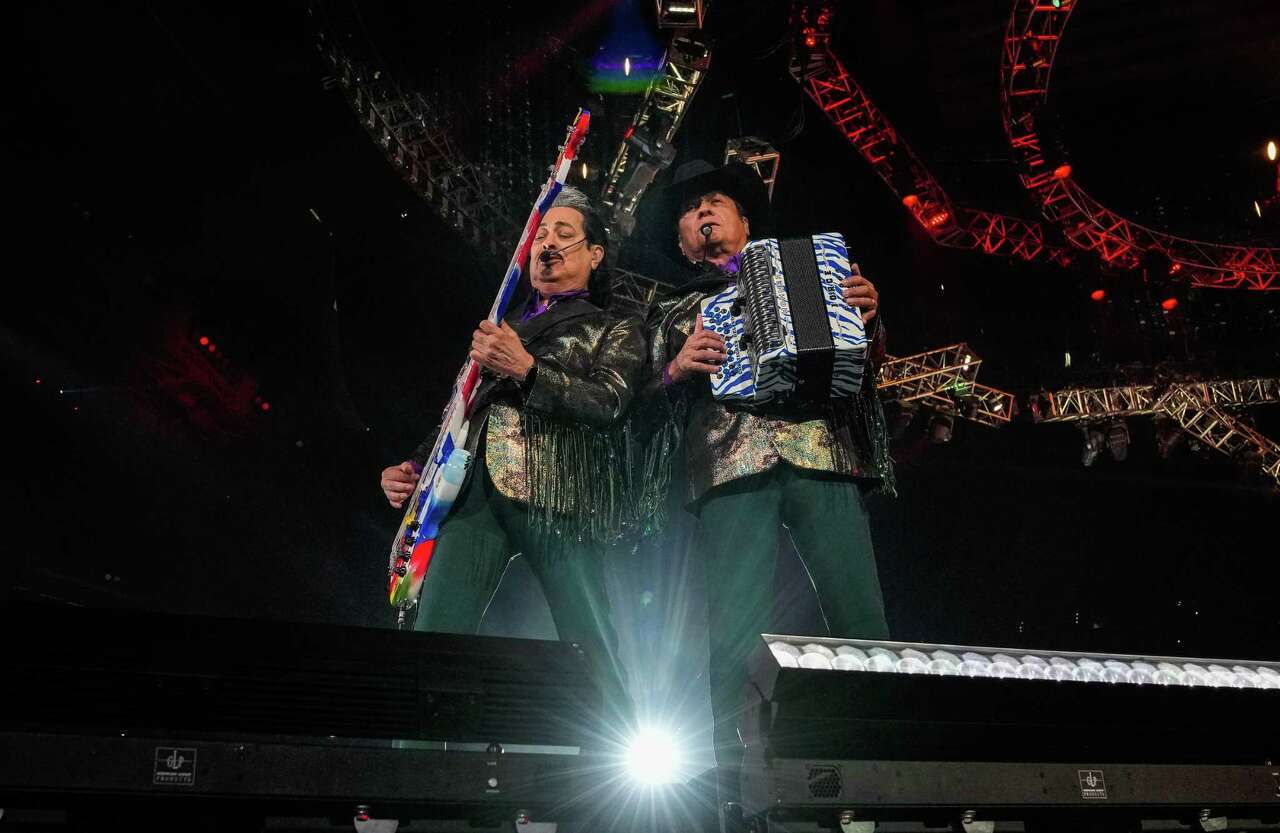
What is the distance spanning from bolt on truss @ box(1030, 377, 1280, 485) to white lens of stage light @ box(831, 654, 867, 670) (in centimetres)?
545

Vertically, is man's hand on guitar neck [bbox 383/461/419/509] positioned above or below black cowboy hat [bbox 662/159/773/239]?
below

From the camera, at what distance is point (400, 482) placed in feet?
11.1

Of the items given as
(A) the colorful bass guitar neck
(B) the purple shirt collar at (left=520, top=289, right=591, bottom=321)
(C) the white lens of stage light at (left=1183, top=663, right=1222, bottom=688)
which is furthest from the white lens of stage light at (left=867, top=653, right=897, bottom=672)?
(B) the purple shirt collar at (left=520, top=289, right=591, bottom=321)

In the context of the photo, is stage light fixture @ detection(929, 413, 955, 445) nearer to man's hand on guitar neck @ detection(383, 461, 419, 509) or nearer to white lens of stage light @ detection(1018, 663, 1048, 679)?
man's hand on guitar neck @ detection(383, 461, 419, 509)

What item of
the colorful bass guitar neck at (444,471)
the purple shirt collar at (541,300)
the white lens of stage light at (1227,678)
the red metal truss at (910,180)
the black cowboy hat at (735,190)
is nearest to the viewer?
the white lens of stage light at (1227,678)

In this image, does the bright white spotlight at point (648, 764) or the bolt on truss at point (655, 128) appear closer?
the bright white spotlight at point (648, 764)

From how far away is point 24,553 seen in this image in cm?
426

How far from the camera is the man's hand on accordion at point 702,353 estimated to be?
304cm

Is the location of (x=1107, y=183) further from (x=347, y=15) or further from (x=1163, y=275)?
(x=347, y=15)

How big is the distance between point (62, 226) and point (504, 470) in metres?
2.66

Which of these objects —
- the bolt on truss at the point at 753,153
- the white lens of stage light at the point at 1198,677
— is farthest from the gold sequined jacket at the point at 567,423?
the bolt on truss at the point at 753,153

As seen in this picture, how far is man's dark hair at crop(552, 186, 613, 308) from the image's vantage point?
3553mm

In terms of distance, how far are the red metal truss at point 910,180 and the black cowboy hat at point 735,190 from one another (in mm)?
2852

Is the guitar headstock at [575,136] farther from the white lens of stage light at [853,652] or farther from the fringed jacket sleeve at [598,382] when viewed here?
the white lens of stage light at [853,652]
